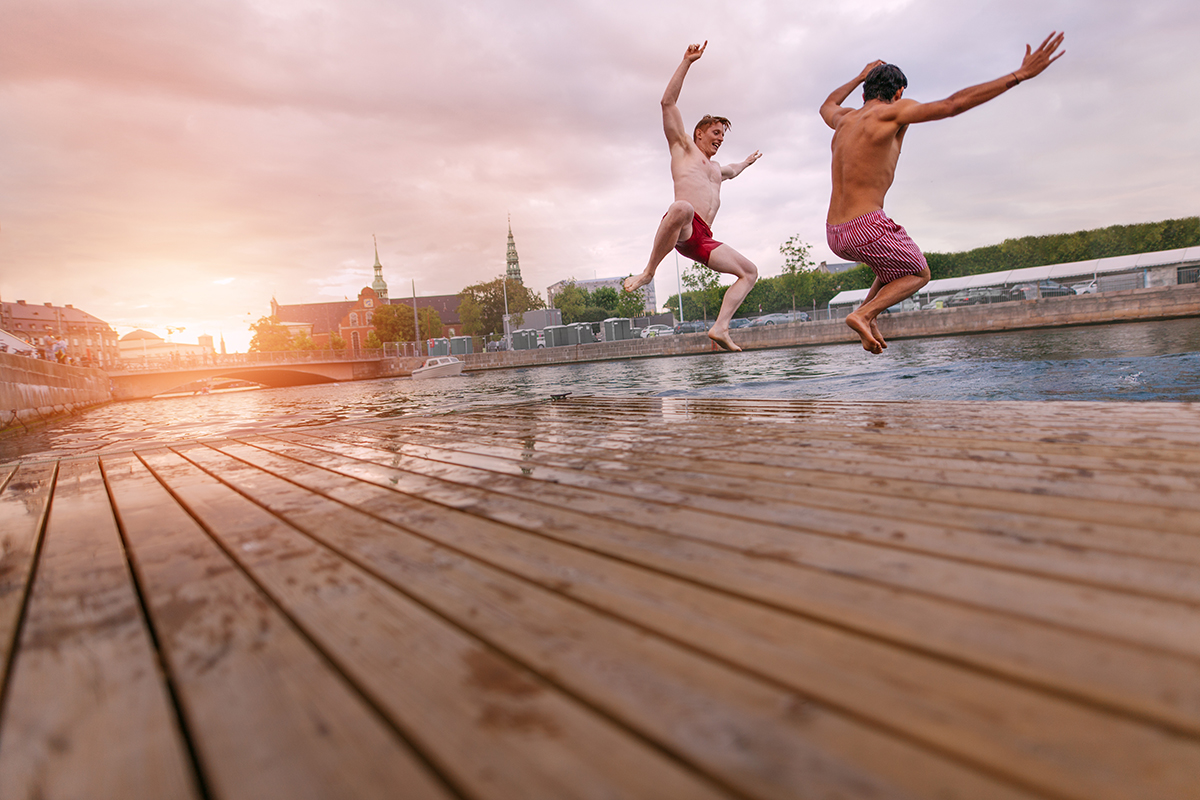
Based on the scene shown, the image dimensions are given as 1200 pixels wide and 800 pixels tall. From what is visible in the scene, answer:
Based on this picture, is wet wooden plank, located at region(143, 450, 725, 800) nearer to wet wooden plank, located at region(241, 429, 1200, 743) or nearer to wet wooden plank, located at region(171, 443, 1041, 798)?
wet wooden plank, located at region(171, 443, 1041, 798)

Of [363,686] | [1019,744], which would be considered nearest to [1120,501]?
[1019,744]

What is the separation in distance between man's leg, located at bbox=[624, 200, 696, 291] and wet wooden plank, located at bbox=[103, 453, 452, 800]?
4704mm

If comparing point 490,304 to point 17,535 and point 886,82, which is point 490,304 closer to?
point 886,82

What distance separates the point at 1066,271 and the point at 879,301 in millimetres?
58746

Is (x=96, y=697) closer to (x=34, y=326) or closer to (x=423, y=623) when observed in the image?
(x=423, y=623)

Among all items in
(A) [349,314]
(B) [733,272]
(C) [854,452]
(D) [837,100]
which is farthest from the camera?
(A) [349,314]

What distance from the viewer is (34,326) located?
104 metres

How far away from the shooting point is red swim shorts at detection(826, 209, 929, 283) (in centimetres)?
543

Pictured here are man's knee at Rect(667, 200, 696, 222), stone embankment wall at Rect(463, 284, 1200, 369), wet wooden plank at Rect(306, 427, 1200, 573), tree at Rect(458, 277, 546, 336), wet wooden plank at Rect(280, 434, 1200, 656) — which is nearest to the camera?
wet wooden plank at Rect(280, 434, 1200, 656)

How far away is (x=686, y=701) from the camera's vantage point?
95 centimetres

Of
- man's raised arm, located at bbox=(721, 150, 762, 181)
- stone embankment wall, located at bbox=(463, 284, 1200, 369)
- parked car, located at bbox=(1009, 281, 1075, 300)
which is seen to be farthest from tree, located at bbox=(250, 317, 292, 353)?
man's raised arm, located at bbox=(721, 150, 762, 181)

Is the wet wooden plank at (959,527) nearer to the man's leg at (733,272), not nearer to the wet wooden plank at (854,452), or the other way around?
the wet wooden plank at (854,452)

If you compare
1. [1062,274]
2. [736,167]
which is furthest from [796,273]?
[736,167]

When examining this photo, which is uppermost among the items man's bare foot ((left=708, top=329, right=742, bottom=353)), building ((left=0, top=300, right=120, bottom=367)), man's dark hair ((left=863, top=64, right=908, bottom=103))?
building ((left=0, top=300, right=120, bottom=367))
